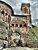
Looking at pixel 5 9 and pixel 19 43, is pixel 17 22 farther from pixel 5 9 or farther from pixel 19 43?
pixel 19 43

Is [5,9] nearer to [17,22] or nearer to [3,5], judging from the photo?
[3,5]

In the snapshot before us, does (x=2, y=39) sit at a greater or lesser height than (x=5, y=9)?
lesser

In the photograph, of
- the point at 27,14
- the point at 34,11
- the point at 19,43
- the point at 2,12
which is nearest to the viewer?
the point at 19,43

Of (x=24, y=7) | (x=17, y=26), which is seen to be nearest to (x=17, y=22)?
(x=17, y=26)

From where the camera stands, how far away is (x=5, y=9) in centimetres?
1600

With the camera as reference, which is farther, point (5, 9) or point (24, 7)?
point (24, 7)

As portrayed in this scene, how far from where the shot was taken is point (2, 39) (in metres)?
7.45

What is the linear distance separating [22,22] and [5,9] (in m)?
2.46

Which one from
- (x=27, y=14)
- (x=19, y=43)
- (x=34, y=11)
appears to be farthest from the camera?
(x=34, y=11)

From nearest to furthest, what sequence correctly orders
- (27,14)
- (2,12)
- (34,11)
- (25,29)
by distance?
(2,12) < (25,29) < (27,14) < (34,11)

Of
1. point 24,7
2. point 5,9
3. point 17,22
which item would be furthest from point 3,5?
point 24,7

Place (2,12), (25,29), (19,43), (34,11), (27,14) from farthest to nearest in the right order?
(34,11) → (27,14) → (25,29) → (2,12) → (19,43)

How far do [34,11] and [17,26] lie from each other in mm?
9298

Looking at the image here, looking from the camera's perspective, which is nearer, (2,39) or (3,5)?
(2,39)
